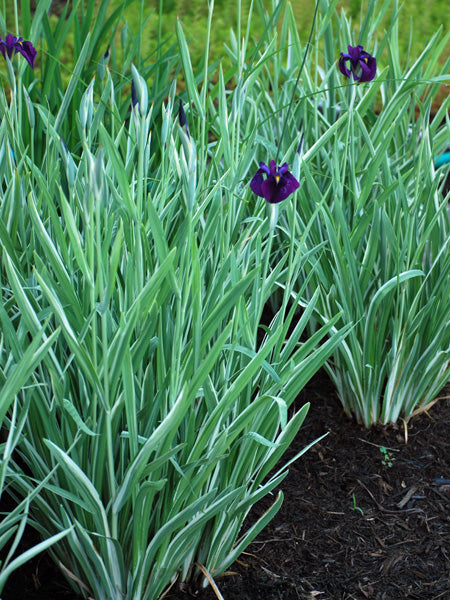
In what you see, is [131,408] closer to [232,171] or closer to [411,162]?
[232,171]

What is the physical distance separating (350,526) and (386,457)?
216mm

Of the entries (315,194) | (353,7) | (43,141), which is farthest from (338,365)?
(353,7)

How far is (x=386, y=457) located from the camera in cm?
153

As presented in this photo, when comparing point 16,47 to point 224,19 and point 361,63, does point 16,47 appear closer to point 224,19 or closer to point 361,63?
point 361,63

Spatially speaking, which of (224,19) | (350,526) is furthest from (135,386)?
(224,19)

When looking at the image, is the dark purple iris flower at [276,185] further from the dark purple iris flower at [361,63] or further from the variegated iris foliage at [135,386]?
the dark purple iris flower at [361,63]

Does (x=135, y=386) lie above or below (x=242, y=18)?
below

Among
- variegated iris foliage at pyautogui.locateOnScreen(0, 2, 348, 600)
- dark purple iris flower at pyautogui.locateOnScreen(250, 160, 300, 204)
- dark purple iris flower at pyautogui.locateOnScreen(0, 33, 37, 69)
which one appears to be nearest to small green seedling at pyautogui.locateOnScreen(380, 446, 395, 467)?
variegated iris foliage at pyautogui.locateOnScreen(0, 2, 348, 600)

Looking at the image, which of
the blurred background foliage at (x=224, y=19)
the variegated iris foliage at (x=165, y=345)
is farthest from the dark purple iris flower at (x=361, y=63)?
the blurred background foliage at (x=224, y=19)

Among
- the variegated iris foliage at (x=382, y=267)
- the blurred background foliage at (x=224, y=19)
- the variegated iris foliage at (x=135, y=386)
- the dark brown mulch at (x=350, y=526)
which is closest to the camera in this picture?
the variegated iris foliage at (x=135, y=386)

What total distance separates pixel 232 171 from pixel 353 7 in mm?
3255

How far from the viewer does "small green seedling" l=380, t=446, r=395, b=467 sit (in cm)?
152

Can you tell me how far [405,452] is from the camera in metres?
1.56

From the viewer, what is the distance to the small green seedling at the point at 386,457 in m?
1.52
